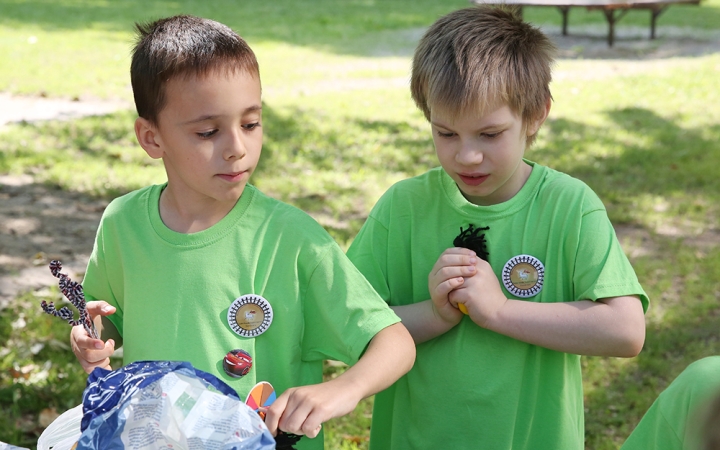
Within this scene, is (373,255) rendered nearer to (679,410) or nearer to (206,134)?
(206,134)

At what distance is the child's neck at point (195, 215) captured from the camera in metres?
2.03

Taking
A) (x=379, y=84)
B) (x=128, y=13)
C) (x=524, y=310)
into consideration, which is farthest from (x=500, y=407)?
(x=128, y=13)

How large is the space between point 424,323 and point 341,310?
30 cm

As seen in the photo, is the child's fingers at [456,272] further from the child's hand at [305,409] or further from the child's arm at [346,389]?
the child's hand at [305,409]

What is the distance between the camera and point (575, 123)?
7.70m

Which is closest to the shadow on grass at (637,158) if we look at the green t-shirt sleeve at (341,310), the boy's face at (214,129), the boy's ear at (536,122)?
the boy's ear at (536,122)

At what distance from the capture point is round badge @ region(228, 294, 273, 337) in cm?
194

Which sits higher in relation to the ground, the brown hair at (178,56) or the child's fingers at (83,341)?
the brown hair at (178,56)

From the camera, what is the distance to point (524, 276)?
211 centimetres

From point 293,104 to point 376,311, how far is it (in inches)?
261

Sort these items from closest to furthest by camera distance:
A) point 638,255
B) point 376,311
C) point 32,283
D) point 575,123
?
point 376,311 → point 32,283 → point 638,255 → point 575,123

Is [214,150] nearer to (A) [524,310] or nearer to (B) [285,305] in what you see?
(B) [285,305]

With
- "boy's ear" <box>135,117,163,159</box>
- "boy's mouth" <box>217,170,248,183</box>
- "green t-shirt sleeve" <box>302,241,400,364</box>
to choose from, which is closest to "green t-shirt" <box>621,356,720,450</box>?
"green t-shirt sleeve" <box>302,241,400,364</box>

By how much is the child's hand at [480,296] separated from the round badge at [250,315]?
1.51 ft
